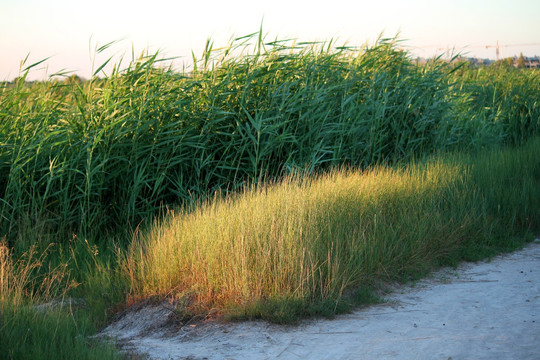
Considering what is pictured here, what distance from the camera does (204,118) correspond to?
7430 millimetres

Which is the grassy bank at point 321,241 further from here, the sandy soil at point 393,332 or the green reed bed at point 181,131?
the green reed bed at point 181,131

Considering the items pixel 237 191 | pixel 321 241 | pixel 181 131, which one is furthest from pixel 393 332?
pixel 181 131

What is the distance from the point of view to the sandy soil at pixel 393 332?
347 centimetres

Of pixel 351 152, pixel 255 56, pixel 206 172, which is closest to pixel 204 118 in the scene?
pixel 206 172

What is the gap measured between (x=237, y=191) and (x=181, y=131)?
3.54 ft

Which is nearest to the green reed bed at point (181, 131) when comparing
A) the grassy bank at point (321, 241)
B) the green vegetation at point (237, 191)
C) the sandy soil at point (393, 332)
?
the green vegetation at point (237, 191)

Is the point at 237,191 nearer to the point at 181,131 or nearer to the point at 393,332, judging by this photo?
the point at 181,131

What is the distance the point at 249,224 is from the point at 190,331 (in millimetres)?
1047

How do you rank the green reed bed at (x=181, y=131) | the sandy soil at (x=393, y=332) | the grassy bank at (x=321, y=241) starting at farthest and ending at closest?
the green reed bed at (x=181, y=131)
the grassy bank at (x=321, y=241)
the sandy soil at (x=393, y=332)

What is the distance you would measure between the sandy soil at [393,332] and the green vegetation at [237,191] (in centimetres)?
19

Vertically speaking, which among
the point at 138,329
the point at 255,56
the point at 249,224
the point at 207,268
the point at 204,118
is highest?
the point at 255,56

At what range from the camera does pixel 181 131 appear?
7.22 m

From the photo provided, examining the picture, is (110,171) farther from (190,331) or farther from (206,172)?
(190,331)

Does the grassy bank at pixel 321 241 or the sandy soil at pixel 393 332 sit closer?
the sandy soil at pixel 393 332
